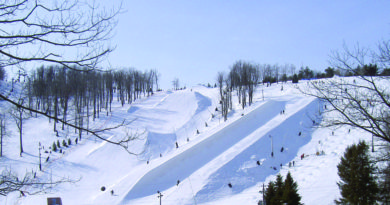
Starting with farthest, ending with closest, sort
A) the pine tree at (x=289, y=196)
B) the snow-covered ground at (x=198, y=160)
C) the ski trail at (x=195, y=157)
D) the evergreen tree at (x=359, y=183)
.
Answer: the ski trail at (x=195, y=157), the snow-covered ground at (x=198, y=160), the pine tree at (x=289, y=196), the evergreen tree at (x=359, y=183)

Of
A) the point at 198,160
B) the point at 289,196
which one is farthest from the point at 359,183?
the point at 198,160

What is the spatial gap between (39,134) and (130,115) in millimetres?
15910

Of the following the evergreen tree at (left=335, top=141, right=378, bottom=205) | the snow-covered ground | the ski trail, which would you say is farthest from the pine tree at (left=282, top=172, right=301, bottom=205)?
the ski trail

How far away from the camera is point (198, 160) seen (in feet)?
123

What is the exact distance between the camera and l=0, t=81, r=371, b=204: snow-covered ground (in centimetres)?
3031

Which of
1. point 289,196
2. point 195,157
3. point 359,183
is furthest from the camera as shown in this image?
point 195,157

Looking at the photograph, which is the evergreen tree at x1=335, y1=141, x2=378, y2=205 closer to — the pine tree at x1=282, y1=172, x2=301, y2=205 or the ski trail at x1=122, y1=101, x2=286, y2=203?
the pine tree at x1=282, y1=172, x2=301, y2=205

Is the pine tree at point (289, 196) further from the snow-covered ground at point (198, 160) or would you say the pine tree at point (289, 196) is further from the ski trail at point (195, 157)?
the ski trail at point (195, 157)

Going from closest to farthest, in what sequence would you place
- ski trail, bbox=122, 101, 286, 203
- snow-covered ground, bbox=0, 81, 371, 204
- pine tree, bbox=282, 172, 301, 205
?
pine tree, bbox=282, 172, 301, 205 < snow-covered ground, bbox=0, 81, 371, 204 < ski trail, bbox=122, 101, 286, 203

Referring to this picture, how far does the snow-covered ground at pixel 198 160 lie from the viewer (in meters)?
30.3

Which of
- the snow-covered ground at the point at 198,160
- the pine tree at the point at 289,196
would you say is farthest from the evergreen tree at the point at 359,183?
the snow-covered ground at the point at 198,160

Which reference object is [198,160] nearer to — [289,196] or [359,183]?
[289,196]

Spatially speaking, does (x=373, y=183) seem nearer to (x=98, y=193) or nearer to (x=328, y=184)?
(x=328, y=184)

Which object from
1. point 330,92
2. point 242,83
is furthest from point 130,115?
point 330,92
